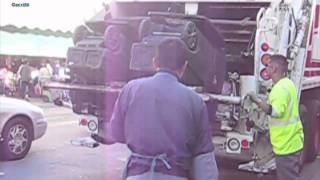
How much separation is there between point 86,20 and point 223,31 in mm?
1861

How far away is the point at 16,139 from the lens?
8.62 metres

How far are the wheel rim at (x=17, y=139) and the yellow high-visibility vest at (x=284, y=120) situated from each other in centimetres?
437

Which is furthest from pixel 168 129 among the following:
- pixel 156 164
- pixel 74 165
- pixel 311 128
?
pixel 74 165

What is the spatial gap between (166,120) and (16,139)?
18.7 feet

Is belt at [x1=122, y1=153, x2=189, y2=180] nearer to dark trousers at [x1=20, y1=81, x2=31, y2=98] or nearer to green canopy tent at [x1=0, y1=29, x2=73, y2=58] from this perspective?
green canopy tent at [x1=0, y1=29, x2=73, y2=58]

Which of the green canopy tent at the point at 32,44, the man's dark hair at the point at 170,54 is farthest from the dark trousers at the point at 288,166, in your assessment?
the green canopy tent at the point at 32,44

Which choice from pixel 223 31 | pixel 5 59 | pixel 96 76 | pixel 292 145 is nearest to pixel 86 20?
pixel 96 76

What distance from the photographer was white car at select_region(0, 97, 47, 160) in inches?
333

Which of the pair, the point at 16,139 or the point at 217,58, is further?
the point at 16,139

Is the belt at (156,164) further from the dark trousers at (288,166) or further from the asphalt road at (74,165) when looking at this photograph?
the asphalt road at (74,165)

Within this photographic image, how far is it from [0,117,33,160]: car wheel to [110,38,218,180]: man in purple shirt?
534 centimetres

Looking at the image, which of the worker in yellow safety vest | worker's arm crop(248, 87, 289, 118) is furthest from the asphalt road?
worker's arm crop(248, 87, 289, 118)

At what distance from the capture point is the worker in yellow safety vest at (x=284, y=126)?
539 centimetres

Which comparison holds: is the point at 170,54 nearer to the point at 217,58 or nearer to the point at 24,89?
the point at 217,58
